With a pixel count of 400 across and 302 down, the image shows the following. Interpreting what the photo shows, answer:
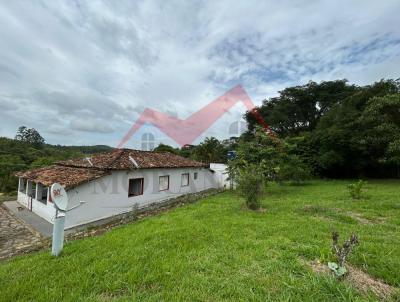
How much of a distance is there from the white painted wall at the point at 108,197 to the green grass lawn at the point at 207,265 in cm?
378

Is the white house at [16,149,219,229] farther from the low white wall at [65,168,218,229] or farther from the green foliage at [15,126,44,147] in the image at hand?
the green foliage at [15,126,44,147]

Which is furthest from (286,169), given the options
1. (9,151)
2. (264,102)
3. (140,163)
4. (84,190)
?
(9,151)

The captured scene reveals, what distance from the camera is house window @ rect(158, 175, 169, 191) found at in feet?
44.0

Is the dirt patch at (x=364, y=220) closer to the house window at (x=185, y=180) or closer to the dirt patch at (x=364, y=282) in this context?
the dirt patch at (x=364, y=282)

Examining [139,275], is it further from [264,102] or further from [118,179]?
[264,102]

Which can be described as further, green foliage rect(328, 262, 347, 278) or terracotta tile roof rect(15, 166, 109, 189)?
terracotta tile roof rect(15, 166, 109, 189)

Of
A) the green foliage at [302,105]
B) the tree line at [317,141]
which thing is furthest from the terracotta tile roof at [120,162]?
the green foliage at [302,105]

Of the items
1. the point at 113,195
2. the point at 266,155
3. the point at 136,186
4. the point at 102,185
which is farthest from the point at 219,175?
the point at 102,185

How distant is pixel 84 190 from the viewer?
899 cm

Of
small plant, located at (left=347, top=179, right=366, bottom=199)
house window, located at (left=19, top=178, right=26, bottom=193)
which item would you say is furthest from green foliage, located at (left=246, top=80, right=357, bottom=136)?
house window, located at (left=19, top=178, right=26, bottom=193)

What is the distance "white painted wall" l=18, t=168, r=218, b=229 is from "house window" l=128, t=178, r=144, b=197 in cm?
21

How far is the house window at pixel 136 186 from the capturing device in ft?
39.3

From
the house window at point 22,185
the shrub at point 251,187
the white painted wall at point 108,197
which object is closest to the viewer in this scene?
the shrub at point 251,187

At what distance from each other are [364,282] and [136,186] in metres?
10.9
